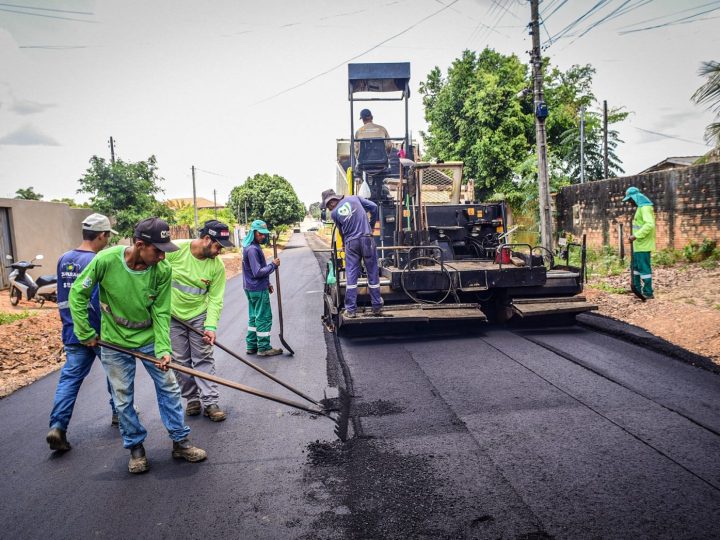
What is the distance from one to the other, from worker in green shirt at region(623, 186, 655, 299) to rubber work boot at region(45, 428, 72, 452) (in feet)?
27.2

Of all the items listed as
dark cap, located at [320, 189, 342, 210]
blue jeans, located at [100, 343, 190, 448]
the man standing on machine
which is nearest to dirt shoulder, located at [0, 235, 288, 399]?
blue jeans, located at [100, 343, 190, 448]

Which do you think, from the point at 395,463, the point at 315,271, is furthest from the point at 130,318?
the point at 315,271

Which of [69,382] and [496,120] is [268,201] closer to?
[496,120]

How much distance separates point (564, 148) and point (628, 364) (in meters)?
24.6

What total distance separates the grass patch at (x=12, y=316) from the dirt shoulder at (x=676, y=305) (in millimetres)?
10431

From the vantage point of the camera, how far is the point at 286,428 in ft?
13.7

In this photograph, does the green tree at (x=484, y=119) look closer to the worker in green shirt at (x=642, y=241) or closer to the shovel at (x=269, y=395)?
the worker in green shirt at (x=642, y=241)

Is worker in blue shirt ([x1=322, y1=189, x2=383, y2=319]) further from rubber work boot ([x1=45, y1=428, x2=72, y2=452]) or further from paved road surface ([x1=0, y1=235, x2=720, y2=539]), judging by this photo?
rubber work boot ([x1=45, y1=428, x2=72, y2=452])

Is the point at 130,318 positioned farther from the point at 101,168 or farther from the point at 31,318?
the point at 101,168

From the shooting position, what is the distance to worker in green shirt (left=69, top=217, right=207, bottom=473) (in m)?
3.46

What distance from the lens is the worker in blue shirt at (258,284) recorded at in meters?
6.47

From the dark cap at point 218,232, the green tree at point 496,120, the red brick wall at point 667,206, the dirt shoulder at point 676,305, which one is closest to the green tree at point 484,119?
the green tree at point 496,120

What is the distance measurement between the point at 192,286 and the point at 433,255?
14.2ft

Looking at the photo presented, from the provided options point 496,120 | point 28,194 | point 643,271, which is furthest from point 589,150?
point 28,194
